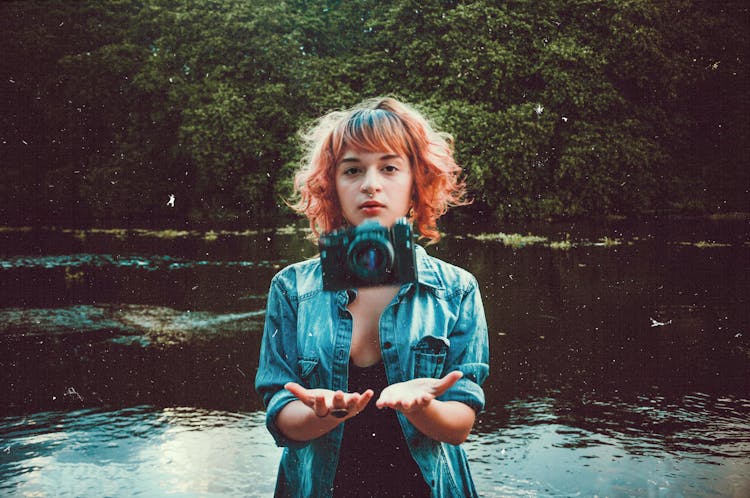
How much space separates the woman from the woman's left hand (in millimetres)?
236

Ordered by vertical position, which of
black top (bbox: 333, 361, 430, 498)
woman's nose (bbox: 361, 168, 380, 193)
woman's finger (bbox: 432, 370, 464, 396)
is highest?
woman's nose (bbox: 361, 168, 380, 193)

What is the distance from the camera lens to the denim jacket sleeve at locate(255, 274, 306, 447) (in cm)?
184

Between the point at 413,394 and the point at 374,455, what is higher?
the point at 413,394

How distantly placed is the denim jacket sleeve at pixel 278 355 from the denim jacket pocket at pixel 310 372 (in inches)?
1.2

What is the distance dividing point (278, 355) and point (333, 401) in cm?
46

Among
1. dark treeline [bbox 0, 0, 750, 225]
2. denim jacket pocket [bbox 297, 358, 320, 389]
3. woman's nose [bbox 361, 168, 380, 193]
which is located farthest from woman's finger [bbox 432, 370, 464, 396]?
dark treeline [bbox 0, 0, 750, 225]

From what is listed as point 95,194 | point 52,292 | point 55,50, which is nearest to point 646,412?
point 52,292

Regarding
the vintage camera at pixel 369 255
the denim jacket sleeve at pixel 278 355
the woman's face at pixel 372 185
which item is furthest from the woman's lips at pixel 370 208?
the denim jacket sleeve at pixel 278 355

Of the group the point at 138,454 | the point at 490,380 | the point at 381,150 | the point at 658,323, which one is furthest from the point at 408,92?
the point at 381,150

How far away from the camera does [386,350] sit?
1.86 m

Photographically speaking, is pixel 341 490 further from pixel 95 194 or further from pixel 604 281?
pixel 95 194

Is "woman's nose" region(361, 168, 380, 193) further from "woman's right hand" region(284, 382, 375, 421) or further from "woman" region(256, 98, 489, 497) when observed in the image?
"woman's right hand" region(284, 382, 375, 421)

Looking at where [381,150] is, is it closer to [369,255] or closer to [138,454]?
[369,255]

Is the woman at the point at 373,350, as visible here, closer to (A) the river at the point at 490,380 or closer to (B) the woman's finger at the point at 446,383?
(B) the woman's finger at the point at 446,383
